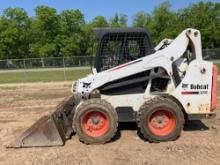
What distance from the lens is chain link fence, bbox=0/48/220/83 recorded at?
32.8m

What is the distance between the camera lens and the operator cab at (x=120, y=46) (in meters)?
9.08

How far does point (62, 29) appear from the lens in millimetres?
57250

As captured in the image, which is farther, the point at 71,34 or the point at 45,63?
the point at 71,34

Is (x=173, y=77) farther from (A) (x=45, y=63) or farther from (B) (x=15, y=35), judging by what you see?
(B) (x=15, y=35)

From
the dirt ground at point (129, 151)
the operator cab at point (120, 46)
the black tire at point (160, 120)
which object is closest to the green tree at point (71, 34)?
the dirt ground at point (129, 151)

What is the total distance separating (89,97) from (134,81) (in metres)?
1.00

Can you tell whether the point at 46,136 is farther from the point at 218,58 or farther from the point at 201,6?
the point at 201,6

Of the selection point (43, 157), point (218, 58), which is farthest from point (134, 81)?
point (218, 58)

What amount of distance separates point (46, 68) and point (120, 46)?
91.0ft

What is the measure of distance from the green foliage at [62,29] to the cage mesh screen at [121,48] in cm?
4548

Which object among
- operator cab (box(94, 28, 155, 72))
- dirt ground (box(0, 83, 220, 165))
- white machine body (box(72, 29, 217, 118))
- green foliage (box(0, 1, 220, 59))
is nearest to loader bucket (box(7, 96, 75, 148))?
dirt ground (box(0, 83, 220, 165))

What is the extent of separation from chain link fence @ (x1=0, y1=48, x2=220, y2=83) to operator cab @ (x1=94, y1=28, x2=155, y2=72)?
871 inches

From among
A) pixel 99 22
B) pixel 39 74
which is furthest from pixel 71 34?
pixel 39 74

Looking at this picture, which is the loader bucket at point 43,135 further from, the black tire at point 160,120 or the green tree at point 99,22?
the green tree at point 99,22
